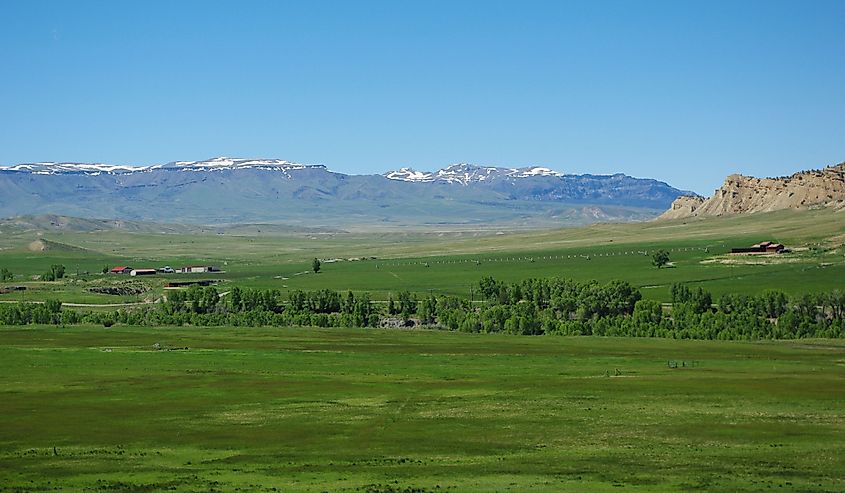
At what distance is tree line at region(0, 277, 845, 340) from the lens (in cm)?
11806

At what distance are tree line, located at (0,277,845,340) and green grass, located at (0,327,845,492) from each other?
15.9 m

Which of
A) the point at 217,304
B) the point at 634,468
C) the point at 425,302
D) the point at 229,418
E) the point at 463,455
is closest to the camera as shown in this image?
the point at 634,468

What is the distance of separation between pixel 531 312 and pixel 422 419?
71.5 metres

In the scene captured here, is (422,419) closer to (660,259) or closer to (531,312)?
(531,312)

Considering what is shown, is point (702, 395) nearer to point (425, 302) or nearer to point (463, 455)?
point (463, 455)

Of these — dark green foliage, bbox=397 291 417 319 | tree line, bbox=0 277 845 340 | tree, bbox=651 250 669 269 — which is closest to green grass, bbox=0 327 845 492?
tree line, bbox=0 277 845 340

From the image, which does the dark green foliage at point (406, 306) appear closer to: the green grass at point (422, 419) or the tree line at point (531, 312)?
the tree line at point (531, 312)

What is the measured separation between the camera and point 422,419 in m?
62.4

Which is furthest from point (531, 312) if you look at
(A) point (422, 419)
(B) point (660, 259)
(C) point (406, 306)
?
(A) point (422, 419)

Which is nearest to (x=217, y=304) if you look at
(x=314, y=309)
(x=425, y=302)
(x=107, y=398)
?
(x=314, y=309)

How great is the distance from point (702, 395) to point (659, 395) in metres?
2.45

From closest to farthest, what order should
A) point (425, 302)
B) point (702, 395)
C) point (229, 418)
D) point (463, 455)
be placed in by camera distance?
1. point (463, 455)
2. point (229, 418)
3. point (702, 395)
4. point (425, 302)

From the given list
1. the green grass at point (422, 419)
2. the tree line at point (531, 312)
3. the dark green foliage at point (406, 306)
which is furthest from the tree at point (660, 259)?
the green grass at point (422, 419)

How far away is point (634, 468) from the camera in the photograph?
161ft
